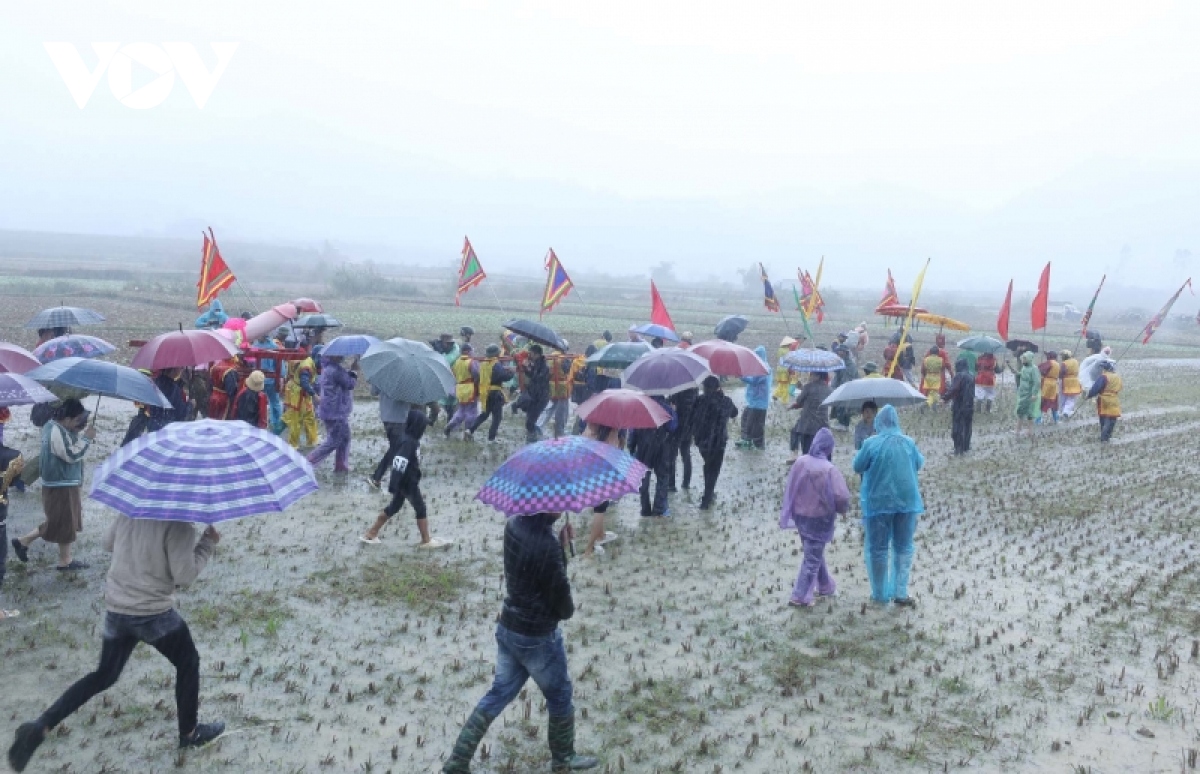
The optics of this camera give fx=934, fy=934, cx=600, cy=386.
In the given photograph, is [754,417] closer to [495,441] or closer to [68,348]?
[495,441]

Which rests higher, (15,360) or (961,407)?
(15,360)

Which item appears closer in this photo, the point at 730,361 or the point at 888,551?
the point at 888,551

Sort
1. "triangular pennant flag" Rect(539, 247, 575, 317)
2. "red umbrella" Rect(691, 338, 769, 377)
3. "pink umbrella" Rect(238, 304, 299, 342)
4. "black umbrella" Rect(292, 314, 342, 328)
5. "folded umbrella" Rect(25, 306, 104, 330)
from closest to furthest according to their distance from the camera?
"red umbrella" Rect(691, 338, 769, 377) → "folded umbrella" Rect(25, 306, 104, 330) → "pink umbrella" Rect(238, 304, 299, 342) → "black umbrella" Rect(292, 314, 342, 328) → "triangular pennant flag" Rect(539, 247, 575, 317)

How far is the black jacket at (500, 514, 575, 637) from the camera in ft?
16.4

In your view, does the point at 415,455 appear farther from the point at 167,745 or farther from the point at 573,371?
the point at 573,371

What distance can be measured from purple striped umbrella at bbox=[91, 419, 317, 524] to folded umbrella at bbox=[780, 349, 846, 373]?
9.17m

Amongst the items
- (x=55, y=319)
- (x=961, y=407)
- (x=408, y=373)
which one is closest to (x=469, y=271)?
(x=55, y=319)

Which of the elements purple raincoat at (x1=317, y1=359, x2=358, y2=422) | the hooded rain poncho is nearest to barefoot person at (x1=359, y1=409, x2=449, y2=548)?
purple raincoat at (x1=317, y1=359, x2=358, y2=422)

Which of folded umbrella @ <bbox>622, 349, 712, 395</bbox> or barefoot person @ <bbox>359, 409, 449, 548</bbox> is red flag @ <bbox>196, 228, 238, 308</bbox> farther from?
folded umbrella @ <bbox>622, 349, 712, 395</bbox>

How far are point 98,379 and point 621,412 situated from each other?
4.76 m

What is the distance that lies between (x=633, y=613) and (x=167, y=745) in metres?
3.76

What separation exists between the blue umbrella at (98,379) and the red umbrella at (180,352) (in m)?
1.50

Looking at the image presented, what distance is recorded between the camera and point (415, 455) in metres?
9.05

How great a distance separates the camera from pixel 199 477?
4.94 m
